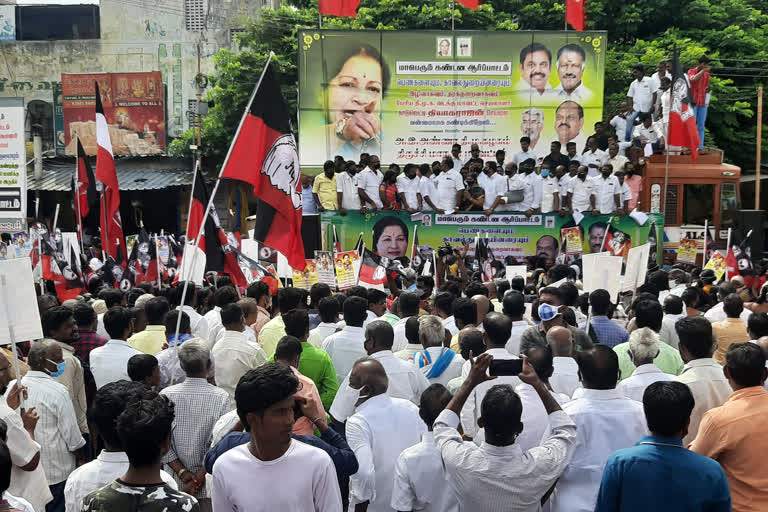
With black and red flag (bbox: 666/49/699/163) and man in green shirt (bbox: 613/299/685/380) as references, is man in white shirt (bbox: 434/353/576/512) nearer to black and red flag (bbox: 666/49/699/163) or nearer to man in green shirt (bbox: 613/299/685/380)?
man in green shirt (bbox: 613/299/685/380)

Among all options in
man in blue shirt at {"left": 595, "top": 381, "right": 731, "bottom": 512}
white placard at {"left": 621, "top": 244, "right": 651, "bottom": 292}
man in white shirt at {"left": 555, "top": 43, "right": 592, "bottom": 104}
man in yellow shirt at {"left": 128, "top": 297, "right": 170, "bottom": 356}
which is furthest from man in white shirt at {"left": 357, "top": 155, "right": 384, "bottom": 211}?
man in blue shirt at {"left": 595, "top": 381, "right": 731, "bottom": 512}

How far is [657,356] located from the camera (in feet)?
19.6

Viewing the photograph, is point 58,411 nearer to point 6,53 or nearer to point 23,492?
point 23,492

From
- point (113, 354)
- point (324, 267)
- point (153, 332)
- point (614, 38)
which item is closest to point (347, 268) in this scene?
point (324, 267)

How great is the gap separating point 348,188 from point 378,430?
12.1 m

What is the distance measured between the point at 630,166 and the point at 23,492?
48.9 feet

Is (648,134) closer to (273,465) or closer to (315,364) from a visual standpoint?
(315,364)

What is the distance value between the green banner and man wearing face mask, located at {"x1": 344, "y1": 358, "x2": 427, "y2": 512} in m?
11.5

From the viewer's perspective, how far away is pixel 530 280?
1222 centimetres

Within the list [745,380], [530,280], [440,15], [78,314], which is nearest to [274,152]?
[78,314]

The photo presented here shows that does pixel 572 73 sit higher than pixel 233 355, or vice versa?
pixel 572 73

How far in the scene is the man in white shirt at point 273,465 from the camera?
312 cm

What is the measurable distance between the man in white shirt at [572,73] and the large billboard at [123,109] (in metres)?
14.9

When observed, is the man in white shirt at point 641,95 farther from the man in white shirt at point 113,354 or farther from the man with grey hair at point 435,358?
the man in white shirt at point 113,354
